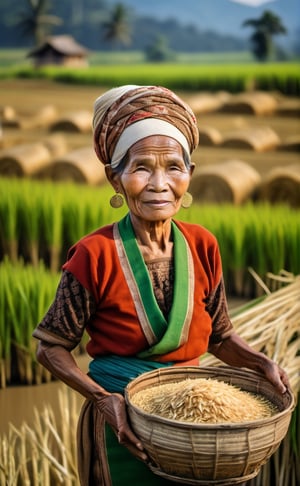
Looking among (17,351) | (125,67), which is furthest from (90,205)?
(125,67)

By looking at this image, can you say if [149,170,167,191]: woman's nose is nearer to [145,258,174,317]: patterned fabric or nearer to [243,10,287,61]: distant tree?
[145,258,174,317]: patterned fabric

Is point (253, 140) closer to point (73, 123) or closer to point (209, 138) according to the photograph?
point (209, 138)

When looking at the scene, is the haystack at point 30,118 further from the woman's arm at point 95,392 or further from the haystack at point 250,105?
the woman's arm at point 95,392

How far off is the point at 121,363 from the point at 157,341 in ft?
0.24

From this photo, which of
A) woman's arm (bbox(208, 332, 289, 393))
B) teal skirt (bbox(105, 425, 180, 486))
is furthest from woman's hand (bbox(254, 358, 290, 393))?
teal skirt (bbox(105, 425, 180, 486))

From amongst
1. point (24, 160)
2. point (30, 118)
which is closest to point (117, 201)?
point (24, 160)

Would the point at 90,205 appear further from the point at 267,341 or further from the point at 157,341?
the point at 157,341

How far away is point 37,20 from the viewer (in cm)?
1562

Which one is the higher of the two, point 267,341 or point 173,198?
point 173,198

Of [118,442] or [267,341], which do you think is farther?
[267,341]

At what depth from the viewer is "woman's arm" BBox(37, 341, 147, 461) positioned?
1.48 m

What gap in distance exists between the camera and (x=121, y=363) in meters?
1.61

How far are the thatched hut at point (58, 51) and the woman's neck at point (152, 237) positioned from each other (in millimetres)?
15768

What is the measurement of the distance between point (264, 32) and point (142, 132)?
62.7ft
